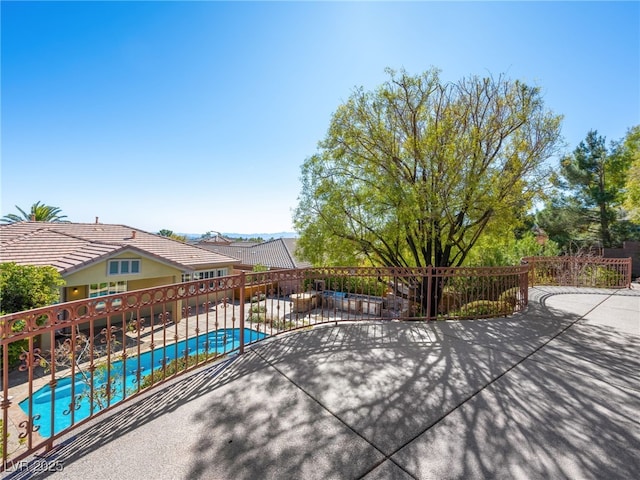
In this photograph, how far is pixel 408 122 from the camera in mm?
7602

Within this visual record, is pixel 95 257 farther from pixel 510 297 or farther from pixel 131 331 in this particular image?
pixel 510 297

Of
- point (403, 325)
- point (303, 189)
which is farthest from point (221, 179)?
point (403, 325)

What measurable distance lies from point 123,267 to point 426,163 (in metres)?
13.4

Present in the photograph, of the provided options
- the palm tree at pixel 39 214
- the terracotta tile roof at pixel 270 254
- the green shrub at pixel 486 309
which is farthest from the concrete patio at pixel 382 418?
the palm tree at pixel 39 214

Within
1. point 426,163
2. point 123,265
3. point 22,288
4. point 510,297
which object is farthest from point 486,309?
point 123,265

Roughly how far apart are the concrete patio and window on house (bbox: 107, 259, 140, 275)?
11.7 m

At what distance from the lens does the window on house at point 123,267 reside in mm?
12139

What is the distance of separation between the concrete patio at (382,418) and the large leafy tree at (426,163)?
3.96m

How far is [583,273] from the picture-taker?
10438mm

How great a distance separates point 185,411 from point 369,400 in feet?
5.53

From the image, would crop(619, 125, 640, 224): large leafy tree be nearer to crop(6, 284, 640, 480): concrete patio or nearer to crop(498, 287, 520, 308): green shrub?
crop(498, 287, 520, 308): green shrub

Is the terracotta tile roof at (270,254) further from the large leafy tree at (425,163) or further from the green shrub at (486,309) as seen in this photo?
the green shrub at (486,309)

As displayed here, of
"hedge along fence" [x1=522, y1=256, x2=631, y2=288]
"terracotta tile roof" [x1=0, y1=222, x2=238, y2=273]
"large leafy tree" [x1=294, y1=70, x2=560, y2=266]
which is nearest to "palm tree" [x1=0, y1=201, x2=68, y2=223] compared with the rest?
"terracotta tile roof" [x1=0, y1=222, x2=238, y2=273]

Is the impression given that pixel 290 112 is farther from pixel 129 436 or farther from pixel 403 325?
pixel 129 436
